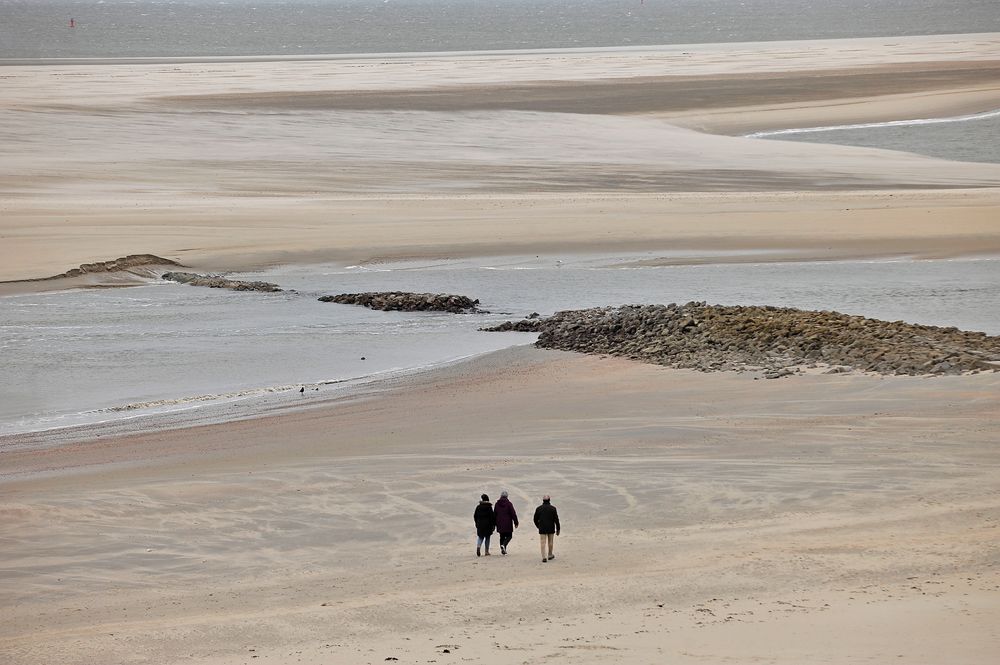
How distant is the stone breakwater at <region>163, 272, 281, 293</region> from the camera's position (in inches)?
1097

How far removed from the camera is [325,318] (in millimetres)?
25406

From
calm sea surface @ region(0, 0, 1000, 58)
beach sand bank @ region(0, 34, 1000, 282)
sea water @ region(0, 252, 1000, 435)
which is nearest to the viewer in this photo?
sea water @ region(0, 252, 1000, 435)

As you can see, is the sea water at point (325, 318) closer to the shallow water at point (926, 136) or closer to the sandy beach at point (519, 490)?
the sandy beach at point (519, 490)

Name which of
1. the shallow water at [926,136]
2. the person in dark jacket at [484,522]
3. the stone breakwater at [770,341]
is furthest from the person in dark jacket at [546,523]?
the shallow water at [926,136]

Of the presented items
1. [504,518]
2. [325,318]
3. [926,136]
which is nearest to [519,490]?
[504,518]

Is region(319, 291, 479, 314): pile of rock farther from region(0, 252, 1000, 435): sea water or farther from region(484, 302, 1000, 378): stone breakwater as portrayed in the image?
region(484, 302, 1000, 378): stone breakwater

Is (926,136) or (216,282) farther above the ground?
(926,136)

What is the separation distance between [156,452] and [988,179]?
31.9 m

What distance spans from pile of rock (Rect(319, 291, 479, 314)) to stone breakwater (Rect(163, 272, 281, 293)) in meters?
1.73

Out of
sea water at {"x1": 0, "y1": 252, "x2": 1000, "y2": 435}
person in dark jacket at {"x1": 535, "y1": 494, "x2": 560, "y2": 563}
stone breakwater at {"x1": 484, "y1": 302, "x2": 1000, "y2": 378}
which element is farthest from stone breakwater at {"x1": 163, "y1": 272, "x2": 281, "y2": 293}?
person in dark jacket at {"x1": 535, "y1": 494, "x2": 560, "y2": 563}

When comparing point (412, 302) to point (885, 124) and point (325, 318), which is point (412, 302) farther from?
point (885, 124)

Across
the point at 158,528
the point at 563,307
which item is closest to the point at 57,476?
the point at 158,528

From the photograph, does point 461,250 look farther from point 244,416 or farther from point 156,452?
point 156,452

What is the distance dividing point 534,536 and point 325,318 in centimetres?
1278
